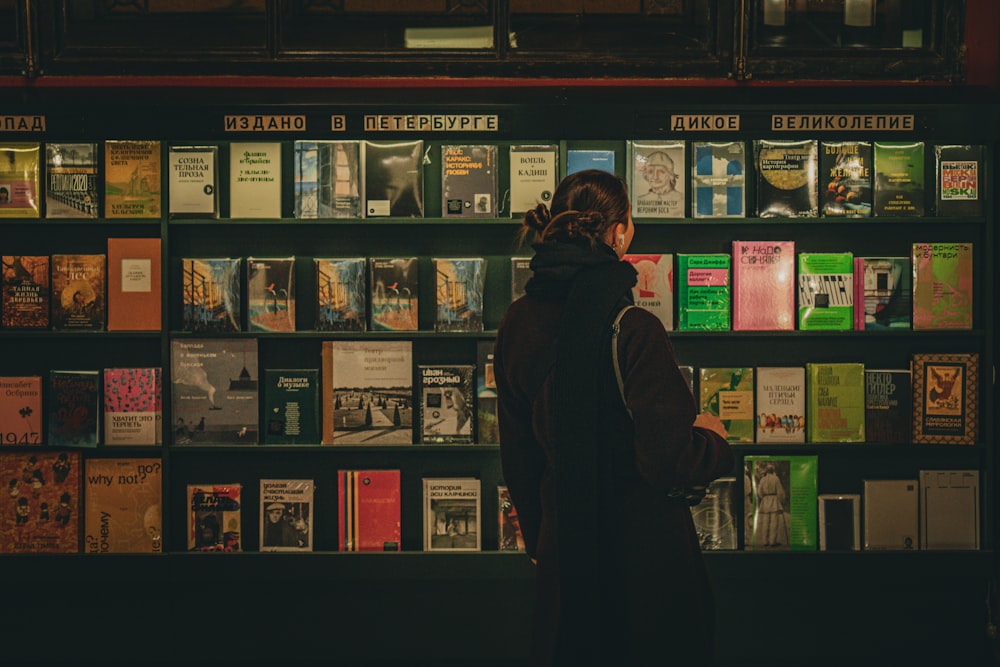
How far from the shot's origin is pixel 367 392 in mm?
3881

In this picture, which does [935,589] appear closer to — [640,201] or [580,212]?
[640,201]

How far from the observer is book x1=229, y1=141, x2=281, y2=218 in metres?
3.86

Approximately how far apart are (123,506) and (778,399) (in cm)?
289

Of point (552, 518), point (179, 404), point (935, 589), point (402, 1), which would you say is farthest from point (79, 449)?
point (935, 589)

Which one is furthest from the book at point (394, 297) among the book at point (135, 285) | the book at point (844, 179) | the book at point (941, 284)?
the book at point (941, 284)

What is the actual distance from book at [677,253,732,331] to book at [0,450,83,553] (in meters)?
2.72

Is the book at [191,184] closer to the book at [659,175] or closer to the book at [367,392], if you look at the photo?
the book at [367,392]

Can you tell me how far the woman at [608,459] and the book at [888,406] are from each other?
6.99ft

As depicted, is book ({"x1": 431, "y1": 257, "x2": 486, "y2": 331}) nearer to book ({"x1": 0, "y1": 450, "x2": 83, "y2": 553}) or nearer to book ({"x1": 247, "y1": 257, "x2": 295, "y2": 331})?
book ({"x1": 247, "y1": 257, "x2": 295, "y2": 331})

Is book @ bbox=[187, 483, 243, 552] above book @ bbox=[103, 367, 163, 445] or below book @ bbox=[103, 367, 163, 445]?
below

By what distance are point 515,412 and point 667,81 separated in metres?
2.33

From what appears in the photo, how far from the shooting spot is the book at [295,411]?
3.89 metres

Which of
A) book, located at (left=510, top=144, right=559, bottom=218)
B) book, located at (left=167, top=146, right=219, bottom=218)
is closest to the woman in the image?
book, located at (left=510, top=144, right=559, bottom=218)

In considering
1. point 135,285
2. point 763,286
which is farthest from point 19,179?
point 763,286
